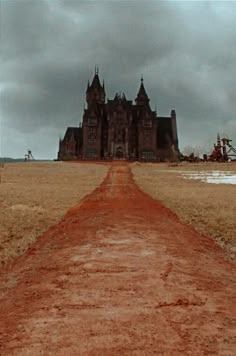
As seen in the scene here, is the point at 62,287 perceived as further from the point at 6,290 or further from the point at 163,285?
the point at 163,285

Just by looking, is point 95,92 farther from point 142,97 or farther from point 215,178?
point 215,178

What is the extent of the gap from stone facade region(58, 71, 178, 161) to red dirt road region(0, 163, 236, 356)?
305 feet

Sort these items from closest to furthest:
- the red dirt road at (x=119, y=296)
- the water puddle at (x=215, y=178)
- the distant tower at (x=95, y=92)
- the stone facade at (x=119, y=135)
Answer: the red dirt road at (x=119, y=296) < the water puddle at (x=215, y=178) < the stone facade at (x=119, y=135) < the distant tower at (x=95, y=92)

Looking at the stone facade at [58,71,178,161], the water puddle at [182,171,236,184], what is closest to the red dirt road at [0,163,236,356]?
the water puddle at [182,171,236,184]

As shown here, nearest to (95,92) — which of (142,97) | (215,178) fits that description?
(142,97)

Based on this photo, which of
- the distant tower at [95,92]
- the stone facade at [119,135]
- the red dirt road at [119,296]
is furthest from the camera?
the distant tower at [95,92]

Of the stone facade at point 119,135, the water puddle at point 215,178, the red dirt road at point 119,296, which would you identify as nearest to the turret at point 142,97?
the stone facade at point 119,135

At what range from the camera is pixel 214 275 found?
28.2 ft

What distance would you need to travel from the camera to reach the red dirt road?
512cm

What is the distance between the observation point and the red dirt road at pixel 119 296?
16.8ft

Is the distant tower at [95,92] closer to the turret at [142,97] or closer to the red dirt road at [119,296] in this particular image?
the turret at [142,97]

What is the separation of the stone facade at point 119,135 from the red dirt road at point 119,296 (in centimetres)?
9308

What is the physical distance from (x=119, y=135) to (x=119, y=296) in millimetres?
100605

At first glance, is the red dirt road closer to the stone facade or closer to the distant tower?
the stone facade
